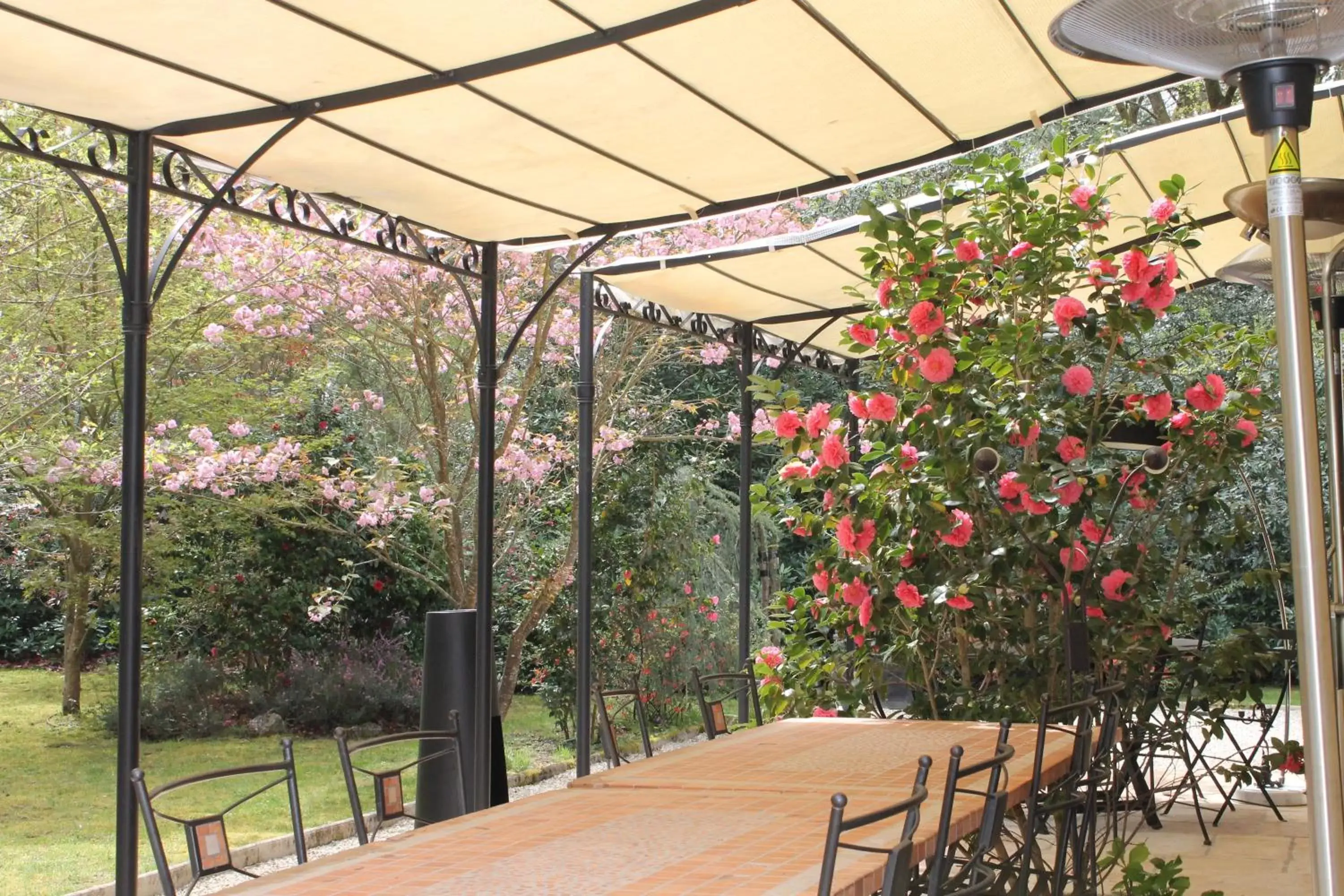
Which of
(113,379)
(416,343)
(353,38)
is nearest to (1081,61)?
(353,38)

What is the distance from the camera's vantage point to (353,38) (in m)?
3.26

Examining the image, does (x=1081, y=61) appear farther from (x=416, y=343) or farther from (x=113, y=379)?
(x=113, y=379)

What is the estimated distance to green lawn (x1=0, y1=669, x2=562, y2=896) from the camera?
704 cm

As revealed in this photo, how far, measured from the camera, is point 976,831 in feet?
8.09

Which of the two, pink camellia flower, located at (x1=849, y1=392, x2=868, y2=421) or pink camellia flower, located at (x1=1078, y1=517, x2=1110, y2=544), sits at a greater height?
pink camellia flower, located at (x1=849, y1=392, x2=868, y2=421)

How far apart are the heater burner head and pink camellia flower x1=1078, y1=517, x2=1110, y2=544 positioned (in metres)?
2.36

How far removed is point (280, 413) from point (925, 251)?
697 centimetres

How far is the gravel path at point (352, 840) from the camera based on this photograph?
6.59m

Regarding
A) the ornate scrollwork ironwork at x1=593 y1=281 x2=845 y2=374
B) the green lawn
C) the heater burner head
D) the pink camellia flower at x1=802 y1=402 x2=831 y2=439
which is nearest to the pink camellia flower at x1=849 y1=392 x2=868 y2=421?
the pink camellia flower at x1=802 y1=402 x2=831 y2=439

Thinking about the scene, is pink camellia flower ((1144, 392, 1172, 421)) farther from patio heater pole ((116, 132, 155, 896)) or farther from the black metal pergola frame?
patio heater pole ((116, 132, 155, 896))

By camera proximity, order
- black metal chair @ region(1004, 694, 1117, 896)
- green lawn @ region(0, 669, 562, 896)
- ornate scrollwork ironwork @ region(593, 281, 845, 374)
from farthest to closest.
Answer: green lawn @ region(0, 669, 562, 896) < ornate scrollwork ironwork @ region(593, 281, 845, 374) < black metal chair @ region(1004, 694, 1117, 896)

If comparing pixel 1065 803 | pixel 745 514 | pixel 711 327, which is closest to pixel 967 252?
pixel 1065 803

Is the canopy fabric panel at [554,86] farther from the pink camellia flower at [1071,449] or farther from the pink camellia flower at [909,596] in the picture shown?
the pink camellia flower at [909,596]

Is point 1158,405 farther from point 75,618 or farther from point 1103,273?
point 75,618
